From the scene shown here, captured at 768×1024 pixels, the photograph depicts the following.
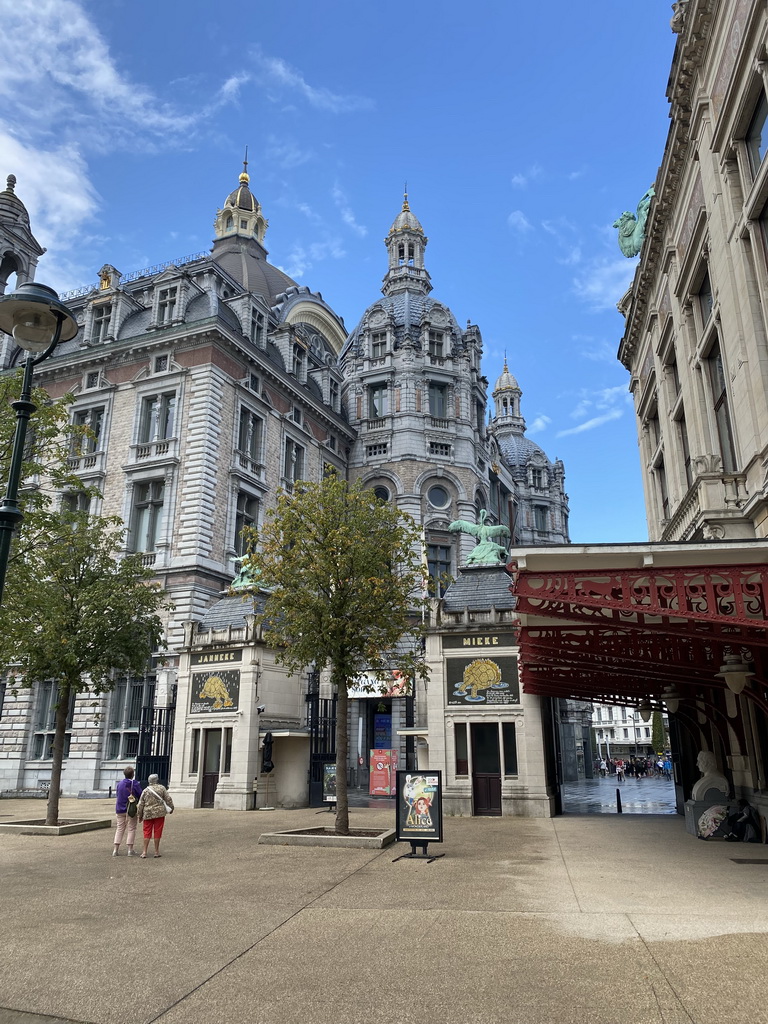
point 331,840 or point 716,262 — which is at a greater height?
point 716,262

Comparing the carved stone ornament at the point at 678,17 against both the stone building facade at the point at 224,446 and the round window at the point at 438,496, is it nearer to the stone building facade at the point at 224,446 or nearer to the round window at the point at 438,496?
the stone building facade at the point at 224,446

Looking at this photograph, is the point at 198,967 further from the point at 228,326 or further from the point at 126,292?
the point at 126,292

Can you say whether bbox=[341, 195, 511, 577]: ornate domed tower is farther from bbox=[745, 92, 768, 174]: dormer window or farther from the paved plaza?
the paved plaza

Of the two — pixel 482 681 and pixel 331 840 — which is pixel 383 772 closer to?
pixel 482 681

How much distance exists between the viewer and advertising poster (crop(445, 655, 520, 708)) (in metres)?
24.4

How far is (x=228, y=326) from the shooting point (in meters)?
42.9

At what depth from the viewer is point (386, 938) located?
8281 millimetres

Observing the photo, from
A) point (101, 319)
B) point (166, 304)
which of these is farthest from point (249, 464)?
point (101, 319)

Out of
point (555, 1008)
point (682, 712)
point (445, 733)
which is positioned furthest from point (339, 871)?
point (682, 712)

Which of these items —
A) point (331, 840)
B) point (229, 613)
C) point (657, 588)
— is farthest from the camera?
point (229, 613)

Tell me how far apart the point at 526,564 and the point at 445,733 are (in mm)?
14824

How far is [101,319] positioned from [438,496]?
24899mm

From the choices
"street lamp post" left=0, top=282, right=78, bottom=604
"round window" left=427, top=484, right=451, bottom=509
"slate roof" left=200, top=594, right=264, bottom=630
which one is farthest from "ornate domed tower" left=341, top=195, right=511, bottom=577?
"street lamp post" left=0, top=282, right=78, bottom=604

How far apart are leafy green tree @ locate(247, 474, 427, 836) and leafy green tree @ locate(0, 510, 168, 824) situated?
16.4 ft
